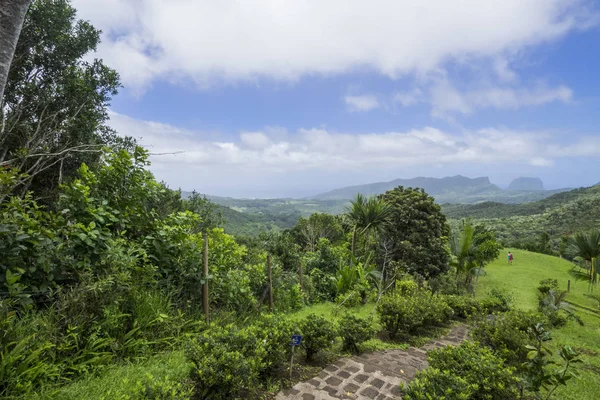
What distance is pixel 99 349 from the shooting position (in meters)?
3.37

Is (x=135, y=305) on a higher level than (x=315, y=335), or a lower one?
higher

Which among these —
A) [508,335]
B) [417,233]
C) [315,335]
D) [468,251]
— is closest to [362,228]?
[417,233]

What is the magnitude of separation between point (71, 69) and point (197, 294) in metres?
8.40

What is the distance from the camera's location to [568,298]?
1479 centimetres

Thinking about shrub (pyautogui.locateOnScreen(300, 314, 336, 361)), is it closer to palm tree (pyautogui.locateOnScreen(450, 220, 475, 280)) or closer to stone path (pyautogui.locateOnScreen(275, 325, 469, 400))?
stone path (pyautogui.locateOnScreen(275, 325, 469, 400))

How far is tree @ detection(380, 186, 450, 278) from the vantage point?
41.5ft

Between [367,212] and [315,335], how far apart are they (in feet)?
26.9

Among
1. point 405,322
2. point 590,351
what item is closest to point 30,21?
point 405,322

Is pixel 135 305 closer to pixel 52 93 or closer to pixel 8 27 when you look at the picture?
pixel 8 27

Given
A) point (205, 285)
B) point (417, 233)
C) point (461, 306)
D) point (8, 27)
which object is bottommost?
point (461, 306)

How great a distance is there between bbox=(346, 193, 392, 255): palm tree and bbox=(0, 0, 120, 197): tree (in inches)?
366

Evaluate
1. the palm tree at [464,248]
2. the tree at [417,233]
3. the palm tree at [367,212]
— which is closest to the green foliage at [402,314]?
the palm tree at [367,212]

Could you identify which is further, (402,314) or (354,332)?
(402,314)

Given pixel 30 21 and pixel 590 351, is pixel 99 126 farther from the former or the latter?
pixel 590 351
